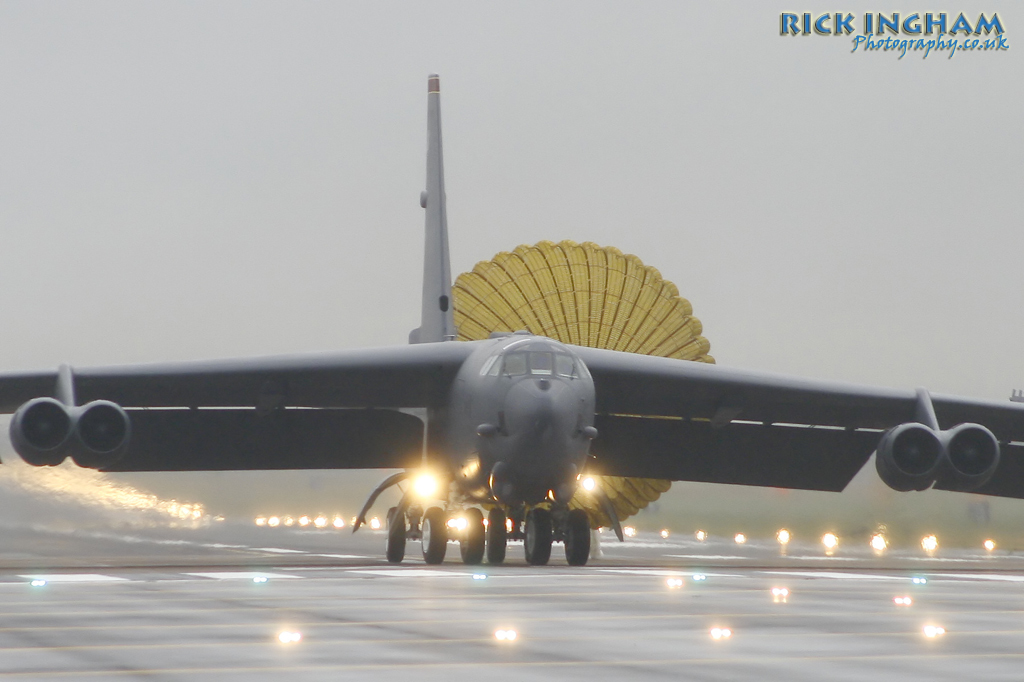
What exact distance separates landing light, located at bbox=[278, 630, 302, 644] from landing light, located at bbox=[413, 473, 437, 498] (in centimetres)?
1305

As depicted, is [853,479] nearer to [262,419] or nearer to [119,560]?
[262,419]

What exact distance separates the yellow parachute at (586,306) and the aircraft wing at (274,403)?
6152 millimetres

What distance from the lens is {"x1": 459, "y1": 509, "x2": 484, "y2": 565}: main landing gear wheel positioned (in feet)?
62.8

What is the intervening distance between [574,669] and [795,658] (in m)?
1.18

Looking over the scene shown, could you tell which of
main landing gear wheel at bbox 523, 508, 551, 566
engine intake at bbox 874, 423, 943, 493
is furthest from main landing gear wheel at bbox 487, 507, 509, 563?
engine intake at bbox 874, 423, 943, 493

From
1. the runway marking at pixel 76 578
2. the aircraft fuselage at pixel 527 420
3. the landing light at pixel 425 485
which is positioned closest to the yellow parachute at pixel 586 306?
the landing light at pixel 425 485

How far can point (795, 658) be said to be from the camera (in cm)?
700

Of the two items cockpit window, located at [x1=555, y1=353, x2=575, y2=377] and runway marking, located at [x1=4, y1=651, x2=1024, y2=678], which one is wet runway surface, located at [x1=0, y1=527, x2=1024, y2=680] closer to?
runway marking, located at [x1=4, y1=651, x2=1024, y2=678]

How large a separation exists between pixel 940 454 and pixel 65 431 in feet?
37.9

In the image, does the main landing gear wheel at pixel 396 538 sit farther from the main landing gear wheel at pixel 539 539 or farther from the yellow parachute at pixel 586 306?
the yellow parachute at pixel 586 306

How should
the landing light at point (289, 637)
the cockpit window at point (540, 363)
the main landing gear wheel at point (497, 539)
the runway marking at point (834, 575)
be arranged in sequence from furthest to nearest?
the main landing gear wheel at point (497, 539)
the cockpit window at point (540, 363)
the runway marking at point (834, 575)
the landing light at point (289, 637)

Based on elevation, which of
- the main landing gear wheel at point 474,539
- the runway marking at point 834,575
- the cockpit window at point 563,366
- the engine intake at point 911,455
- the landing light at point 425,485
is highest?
the cockpit window at point 563,366

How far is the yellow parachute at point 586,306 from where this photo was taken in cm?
2902

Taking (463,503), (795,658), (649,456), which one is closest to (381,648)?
(795,658)
